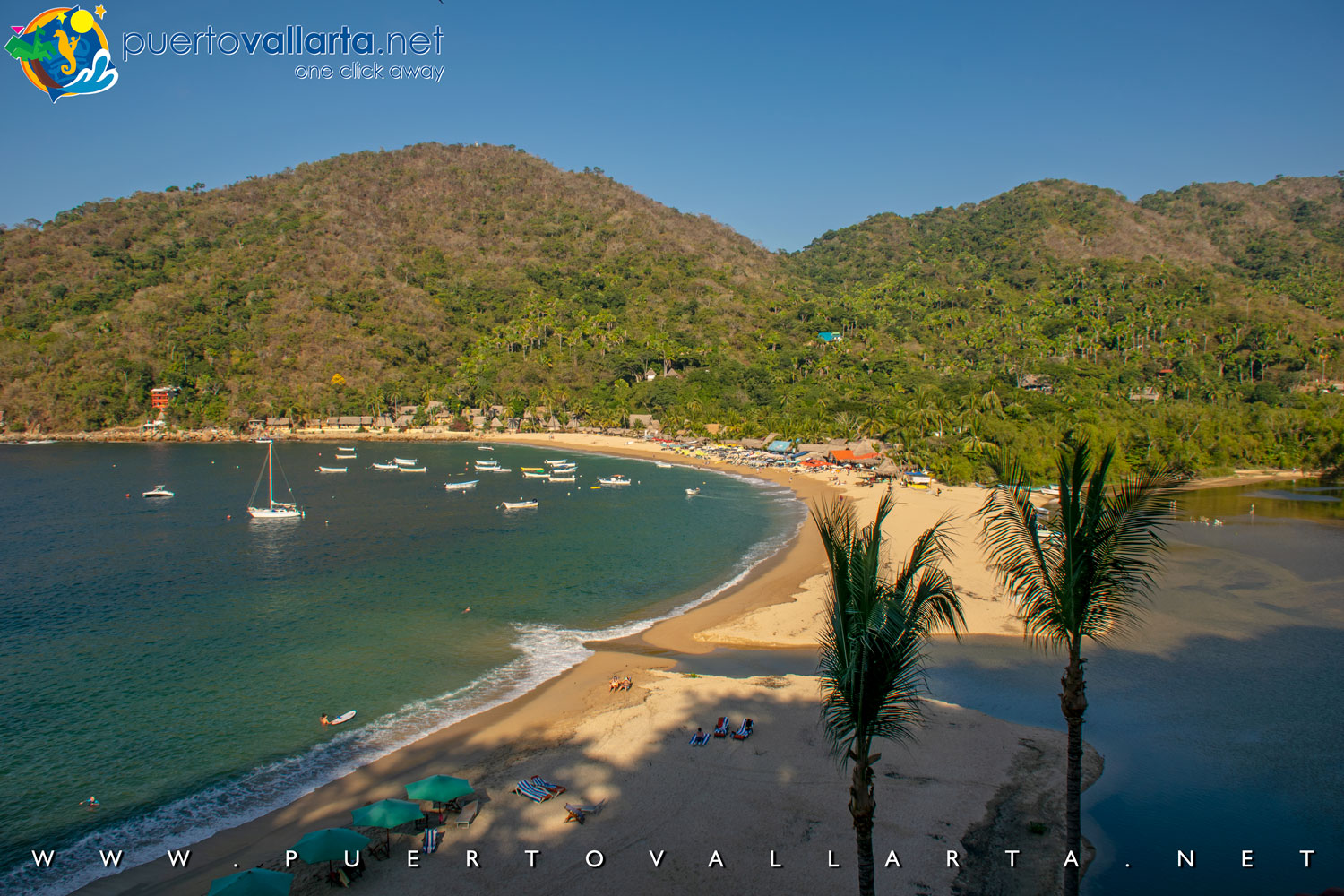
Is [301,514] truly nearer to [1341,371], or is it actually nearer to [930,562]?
[930,562]

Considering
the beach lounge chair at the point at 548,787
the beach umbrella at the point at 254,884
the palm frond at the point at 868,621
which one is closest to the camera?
the palm frond at the point at 868,621

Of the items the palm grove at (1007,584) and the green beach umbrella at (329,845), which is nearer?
the palm grove at (1007,584)

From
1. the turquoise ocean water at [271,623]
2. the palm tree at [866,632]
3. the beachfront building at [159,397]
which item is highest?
the beachfront building at [159,397]

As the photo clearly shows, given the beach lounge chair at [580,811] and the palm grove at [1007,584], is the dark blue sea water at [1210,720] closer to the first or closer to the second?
the palm grove at [1007,584]

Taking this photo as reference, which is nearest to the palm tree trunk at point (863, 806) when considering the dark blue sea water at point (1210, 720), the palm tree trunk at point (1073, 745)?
the palm tree trunk at point (1073, 745)

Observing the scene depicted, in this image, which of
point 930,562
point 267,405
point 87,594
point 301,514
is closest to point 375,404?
point 267,405

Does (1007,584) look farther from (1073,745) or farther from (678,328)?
(678,328)

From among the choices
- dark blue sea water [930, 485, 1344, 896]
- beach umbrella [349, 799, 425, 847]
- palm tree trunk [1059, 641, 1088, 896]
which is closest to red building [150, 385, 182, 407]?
beach umbrella [349, 799, 425, 847]
